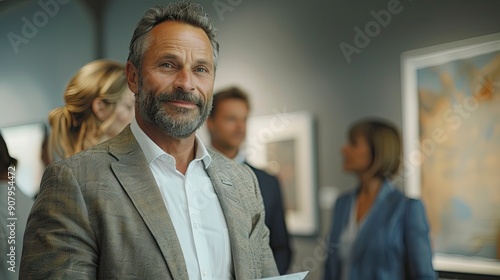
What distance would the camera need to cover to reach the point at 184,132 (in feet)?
5.40

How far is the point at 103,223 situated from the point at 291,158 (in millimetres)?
923

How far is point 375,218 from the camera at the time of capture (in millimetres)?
2113

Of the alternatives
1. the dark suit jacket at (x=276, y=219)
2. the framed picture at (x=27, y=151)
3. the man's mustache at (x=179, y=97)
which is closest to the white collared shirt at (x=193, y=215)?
the man's mustache at (x=179, y=97)

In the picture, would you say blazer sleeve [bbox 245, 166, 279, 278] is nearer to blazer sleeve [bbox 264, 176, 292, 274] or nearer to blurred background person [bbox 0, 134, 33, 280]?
blazer sleeve [bbox 264, 176, 292, 274]

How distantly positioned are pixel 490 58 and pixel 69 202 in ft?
4.64

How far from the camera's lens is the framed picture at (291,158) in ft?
7.20

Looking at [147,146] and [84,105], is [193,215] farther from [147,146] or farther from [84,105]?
[84,105]

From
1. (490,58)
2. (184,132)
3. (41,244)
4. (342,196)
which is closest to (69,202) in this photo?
(41,244)

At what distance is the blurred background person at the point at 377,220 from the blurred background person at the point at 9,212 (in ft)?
4.25

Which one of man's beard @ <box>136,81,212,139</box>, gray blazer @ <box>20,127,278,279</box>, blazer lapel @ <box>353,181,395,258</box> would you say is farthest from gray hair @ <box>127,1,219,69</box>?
blazer lapel @ <box>353,181,395,258</box>
